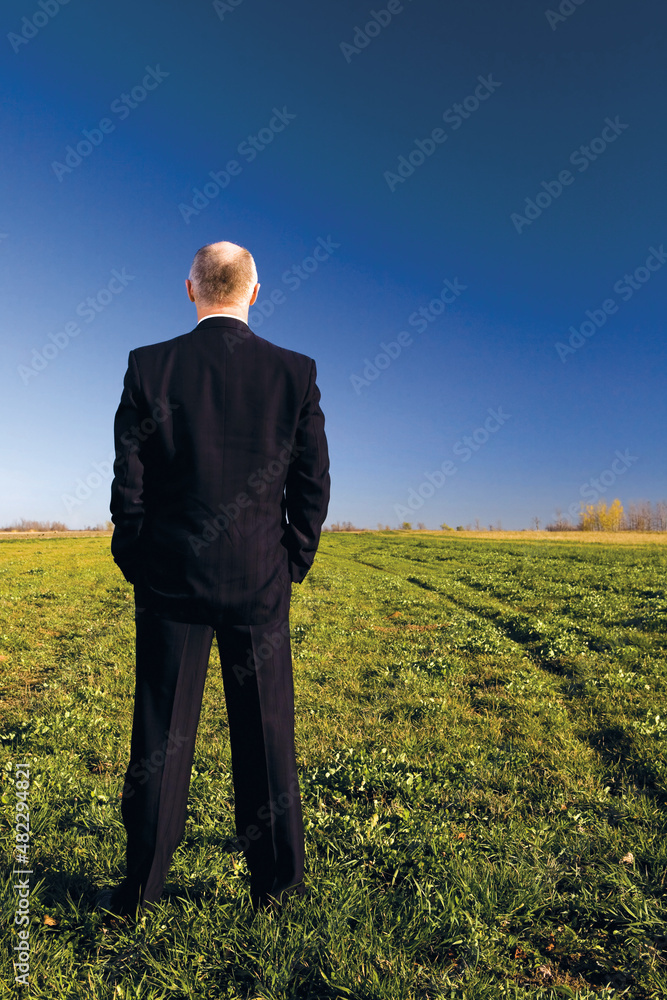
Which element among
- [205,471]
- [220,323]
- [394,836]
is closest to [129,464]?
[205,471]

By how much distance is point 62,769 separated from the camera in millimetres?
5277

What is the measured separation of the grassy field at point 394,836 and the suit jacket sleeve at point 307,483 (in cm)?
230

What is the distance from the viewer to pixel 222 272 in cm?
316

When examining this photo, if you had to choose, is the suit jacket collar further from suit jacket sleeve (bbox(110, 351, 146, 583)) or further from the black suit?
suit jacket sleeve (bbox(110, 351, 146, 583))

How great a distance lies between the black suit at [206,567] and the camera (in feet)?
9.52

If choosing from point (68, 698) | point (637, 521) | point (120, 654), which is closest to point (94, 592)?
point (120, 654)

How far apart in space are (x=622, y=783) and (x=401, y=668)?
4.46m

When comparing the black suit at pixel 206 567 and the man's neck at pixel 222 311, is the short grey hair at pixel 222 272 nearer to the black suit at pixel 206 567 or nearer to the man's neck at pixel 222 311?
the man's neck at pixel 222 311

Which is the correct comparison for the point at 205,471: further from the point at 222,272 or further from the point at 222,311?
the point at 222,272

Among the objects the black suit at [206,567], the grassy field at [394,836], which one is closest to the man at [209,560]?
the black suit at [206,567]

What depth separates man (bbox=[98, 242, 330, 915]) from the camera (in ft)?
9.53

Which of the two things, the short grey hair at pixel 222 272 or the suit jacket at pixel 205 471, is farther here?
the short grey hair at pixel 222 272

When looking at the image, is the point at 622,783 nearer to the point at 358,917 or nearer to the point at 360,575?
the point at 358,917

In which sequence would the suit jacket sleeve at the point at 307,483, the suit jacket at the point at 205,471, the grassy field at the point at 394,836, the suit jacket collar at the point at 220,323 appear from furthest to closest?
the suit jacket sleeve at the point at 307,483, the suit jacket collar at the point at 220,323, the grassy field at the point at 394,836, the suit jacket at the point at 205,471
